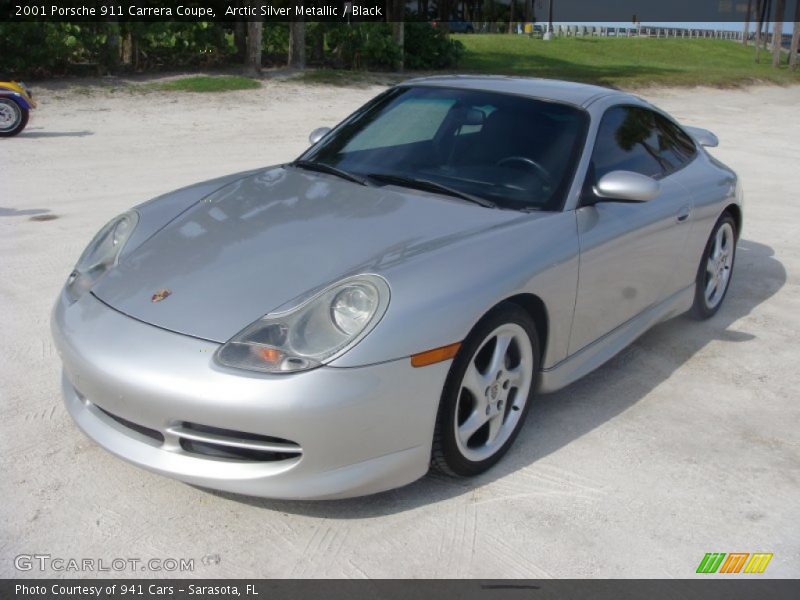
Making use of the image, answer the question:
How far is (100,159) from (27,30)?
302 inches

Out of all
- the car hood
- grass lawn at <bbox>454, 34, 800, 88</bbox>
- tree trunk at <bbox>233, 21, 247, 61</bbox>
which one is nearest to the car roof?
the car hood

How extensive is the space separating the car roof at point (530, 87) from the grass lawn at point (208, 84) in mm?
13598

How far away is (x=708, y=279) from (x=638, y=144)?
1158 millimetres

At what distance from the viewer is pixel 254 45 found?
1959 cm

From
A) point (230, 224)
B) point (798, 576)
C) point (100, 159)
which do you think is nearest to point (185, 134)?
point (100, 159)

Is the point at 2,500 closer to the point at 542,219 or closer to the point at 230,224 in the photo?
the point at 230,224

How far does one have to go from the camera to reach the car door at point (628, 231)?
3.93 m

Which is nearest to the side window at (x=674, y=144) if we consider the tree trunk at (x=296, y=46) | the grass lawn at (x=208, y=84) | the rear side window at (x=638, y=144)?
the rear side window at (x=638, y=144)

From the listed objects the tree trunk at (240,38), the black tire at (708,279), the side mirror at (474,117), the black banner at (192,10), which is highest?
the black banner at (192,10)

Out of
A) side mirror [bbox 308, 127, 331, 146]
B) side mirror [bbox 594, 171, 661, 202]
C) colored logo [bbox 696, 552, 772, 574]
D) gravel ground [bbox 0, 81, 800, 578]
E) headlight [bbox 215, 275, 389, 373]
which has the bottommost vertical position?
colored logo [bbox 696, 552, 772, 574]

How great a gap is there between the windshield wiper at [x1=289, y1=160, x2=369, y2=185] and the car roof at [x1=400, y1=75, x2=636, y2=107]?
2.65 feet

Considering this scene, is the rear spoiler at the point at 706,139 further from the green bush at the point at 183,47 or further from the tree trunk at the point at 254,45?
the tree trunk at the point at 254,45

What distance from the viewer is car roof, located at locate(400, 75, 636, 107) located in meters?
4.41

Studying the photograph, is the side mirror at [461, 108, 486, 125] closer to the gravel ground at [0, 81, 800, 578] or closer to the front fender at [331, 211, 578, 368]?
the front fender at [331, 211, 578, 368]
